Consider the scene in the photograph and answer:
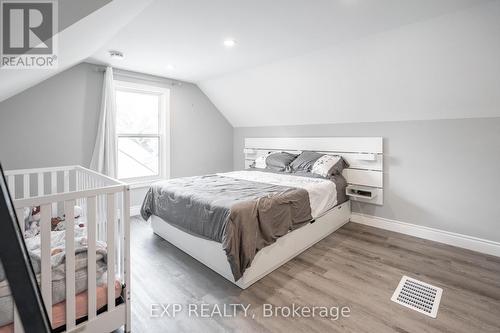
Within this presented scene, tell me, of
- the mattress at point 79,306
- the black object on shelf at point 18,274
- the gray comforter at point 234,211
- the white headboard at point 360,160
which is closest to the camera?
the black object on shelf at point 18,274

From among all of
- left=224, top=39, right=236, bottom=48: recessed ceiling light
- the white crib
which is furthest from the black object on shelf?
left=224, top=39, right=236, bottom=48: recessed ceiling light

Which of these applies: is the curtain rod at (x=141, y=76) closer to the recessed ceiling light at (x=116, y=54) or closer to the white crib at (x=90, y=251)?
the recessed ceiling light at (x=116, y=54)

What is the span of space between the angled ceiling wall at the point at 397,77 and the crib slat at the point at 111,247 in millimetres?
2844

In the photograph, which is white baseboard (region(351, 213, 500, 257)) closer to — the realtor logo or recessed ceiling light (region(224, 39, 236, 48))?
recessed ceiling light (region(224, 39, 236, 48))

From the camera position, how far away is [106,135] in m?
3.55

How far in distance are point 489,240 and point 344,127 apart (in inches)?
86.5

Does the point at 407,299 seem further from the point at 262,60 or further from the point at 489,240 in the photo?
the point at 262,60

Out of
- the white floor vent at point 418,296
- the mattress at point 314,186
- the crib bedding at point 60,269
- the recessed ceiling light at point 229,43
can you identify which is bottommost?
the white floor vent at point 418,296

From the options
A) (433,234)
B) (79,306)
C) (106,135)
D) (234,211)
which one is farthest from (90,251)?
(433,234)

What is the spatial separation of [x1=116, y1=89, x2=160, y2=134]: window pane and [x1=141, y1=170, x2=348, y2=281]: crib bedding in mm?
1561

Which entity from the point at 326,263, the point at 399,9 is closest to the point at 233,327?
the point at 326,263

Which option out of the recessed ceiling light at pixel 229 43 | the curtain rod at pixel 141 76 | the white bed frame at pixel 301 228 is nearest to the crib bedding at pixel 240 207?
the white bed frame at pixel 301 228

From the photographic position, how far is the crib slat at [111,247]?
5.02ft

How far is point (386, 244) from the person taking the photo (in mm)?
3002
